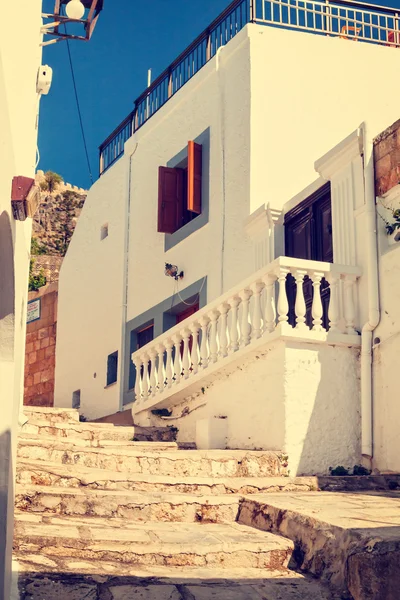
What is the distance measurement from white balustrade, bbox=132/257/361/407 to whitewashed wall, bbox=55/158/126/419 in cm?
403

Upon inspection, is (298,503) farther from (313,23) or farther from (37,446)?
(313,23)

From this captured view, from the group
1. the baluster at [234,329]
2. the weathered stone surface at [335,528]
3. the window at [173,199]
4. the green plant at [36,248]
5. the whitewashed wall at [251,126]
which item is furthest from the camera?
the green plant at [36,248]

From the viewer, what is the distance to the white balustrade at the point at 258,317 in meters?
9.66

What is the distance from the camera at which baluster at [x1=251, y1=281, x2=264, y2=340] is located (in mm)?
9898

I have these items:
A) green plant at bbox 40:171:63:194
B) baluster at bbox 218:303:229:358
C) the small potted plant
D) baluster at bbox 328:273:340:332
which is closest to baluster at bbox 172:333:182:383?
baluster at bbox 218:303:229:358

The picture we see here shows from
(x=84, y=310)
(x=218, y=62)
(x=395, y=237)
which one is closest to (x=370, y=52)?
(x=218, y=62)

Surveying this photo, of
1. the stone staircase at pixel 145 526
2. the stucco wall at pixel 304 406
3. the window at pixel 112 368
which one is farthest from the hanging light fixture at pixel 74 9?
the window at pixel 112 368

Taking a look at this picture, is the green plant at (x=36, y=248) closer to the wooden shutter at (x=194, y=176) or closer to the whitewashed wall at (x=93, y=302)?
the whitewashed wall at (x=93, y=302)

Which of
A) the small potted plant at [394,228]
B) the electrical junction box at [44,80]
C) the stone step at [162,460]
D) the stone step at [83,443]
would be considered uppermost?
the electrical junction box at [44,80]

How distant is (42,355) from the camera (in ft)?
59.1

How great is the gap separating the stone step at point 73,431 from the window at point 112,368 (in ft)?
16.3

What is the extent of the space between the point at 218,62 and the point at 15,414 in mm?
9909

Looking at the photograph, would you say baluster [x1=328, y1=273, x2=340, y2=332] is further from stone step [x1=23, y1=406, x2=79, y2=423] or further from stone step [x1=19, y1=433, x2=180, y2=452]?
stone step [x1=23, y1=406, x2=79, y2=423]

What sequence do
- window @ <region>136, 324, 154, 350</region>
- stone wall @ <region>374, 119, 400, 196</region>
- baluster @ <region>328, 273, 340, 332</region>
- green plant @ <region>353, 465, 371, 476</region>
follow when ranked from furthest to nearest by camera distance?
1. window @ <region>136, 324, 154, 350</region>
2. baluster @ <region>328, 273, 340, 332</region>
3. stone wall @ <region>374, 119, 400, 196</region>
4. green plant @ <region>353, 465, 371, 476</region>
